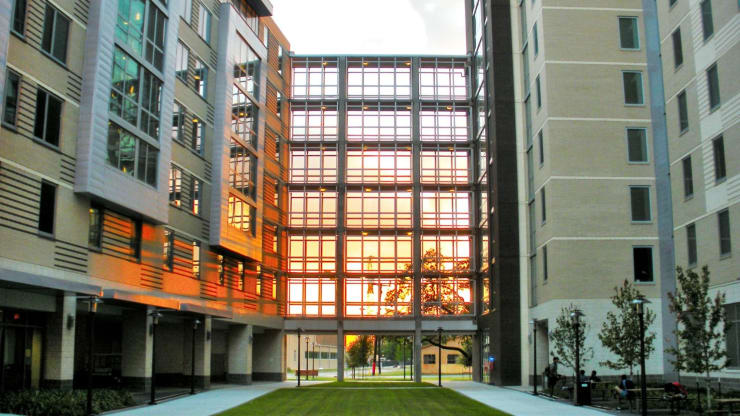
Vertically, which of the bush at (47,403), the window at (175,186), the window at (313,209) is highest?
the window at (313,209)

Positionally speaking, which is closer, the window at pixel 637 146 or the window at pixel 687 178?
the window at pixel 687 178

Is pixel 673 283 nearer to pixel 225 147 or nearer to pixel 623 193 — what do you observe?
pixel 623 193

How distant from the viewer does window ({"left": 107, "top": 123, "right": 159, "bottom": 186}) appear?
3200cm

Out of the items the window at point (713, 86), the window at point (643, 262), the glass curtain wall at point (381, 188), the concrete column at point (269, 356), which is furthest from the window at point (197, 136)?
the window at point (713, 86)

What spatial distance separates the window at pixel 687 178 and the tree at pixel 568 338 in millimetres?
7069

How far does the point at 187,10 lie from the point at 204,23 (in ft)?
8.40

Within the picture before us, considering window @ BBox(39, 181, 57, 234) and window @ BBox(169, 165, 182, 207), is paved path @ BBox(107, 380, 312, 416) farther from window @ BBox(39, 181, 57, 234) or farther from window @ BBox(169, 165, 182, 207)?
window @ BBox(169, 165, 182, 207)

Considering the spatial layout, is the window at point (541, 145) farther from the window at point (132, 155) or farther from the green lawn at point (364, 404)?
the window at point (132, 155)

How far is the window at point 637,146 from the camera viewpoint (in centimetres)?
4353

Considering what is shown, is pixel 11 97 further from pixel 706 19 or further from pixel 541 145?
pixel 541 145

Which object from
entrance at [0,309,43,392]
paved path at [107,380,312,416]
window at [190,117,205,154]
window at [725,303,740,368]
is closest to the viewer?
entrance at [0,309,43,392]

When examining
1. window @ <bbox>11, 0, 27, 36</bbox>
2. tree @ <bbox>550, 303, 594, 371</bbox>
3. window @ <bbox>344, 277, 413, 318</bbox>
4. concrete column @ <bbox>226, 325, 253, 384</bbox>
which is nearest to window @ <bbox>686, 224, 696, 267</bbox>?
tree @ <bbox>550, 303, 594, 371</bbox>

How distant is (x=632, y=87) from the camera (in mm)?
44375

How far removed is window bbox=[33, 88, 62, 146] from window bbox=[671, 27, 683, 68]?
25.8 m
